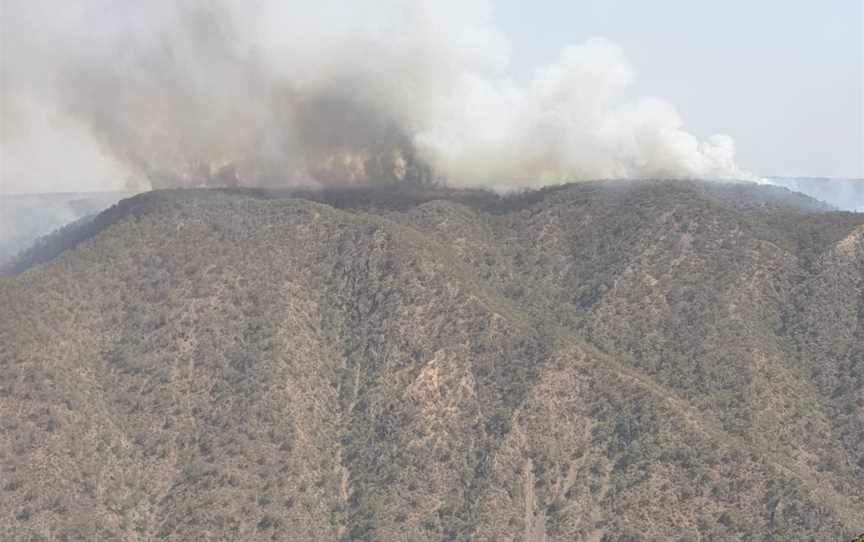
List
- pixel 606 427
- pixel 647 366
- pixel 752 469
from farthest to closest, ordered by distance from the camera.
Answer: pixel 647 366
pixel 606 427
pixel 752 469

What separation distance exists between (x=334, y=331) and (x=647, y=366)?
4193cm

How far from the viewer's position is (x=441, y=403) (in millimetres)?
179000

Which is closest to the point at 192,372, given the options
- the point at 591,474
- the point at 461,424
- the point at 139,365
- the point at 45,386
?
the point at 139,365

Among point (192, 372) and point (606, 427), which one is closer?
point (606, 427)

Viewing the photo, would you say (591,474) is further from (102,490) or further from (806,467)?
(102,490)

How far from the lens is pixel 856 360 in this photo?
181500 millimetres

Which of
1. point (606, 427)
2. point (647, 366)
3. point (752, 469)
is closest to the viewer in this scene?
point (752, 469)

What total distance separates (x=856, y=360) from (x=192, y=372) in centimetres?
8396

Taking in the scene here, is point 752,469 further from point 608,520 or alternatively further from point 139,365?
point 139,365

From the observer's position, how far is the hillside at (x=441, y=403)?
16325 centimetres

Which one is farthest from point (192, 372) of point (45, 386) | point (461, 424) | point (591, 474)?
point (591, 474)

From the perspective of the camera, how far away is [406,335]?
187 m

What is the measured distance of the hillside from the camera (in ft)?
536

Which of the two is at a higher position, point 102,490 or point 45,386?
point 45,386
